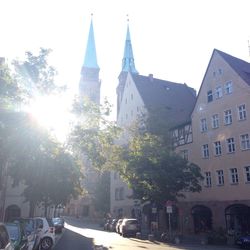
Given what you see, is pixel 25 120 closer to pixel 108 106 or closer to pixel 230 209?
pixel 108 106

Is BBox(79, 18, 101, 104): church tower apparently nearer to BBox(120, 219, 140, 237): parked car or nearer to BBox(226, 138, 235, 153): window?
BBox(120, 219, 140, 237): parked car

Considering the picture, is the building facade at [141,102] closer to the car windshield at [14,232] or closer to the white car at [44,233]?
the white car at [44,233]

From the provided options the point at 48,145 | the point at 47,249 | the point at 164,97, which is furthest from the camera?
the point at 164,97

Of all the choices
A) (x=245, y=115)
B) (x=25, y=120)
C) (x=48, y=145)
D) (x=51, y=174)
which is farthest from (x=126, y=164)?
(x=25, y=120)

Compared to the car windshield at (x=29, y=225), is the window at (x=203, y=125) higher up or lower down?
higher up

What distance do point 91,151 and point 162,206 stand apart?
12.6 metres

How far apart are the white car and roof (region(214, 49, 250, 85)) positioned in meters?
23.2

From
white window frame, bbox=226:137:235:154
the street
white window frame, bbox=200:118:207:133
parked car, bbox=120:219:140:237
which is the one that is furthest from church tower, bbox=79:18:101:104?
the street

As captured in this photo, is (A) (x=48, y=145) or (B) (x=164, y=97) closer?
(A) (x=48, y=145)

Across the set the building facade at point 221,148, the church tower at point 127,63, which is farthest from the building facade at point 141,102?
the church tower at point 127,63

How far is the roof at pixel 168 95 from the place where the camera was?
54.5 m

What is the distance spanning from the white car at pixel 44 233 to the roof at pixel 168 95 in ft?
113

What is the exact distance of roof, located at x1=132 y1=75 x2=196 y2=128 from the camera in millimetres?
54469

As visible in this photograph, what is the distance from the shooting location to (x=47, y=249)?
65.8 feet
